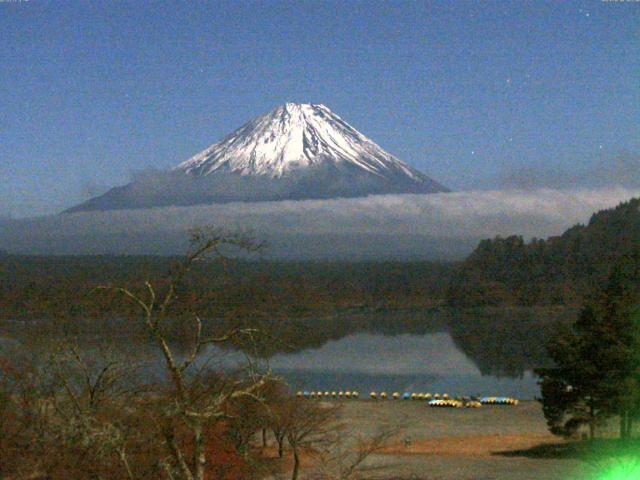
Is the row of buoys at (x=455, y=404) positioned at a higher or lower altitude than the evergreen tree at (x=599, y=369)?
lower

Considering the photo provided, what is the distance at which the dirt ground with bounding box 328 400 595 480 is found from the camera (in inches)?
706

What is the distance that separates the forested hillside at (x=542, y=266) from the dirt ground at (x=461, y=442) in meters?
73.2

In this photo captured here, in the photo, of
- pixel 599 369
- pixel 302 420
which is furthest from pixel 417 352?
pixel 302 420

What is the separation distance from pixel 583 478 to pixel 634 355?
3.30m

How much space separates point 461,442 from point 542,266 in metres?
93.5

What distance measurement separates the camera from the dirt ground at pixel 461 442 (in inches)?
706

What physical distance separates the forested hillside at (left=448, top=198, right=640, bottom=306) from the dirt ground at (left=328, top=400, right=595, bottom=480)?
73.2 meters

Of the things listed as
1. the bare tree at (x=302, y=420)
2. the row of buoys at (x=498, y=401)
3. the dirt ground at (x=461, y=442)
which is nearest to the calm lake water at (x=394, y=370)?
the row of buoys at (x=498, y=401)

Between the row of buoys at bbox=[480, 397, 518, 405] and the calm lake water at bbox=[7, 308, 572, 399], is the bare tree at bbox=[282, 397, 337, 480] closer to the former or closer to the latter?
the calm lake water at bbox=[7, 308, 572, 399]

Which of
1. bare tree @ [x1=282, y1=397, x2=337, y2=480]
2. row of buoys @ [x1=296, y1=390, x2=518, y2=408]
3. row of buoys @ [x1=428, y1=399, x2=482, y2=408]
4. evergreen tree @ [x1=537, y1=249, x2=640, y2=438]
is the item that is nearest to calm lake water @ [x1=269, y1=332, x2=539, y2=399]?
row of buoys @ [x1=296, y1=390, x2=518, y2=408]

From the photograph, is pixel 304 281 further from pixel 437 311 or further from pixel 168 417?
pixel 168 417

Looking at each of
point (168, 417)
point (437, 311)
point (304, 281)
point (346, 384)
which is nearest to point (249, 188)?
point (304, 281)

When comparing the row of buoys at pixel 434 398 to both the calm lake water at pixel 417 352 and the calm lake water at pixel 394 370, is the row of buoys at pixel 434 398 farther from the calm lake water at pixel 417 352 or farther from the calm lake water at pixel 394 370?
the calm lake water at pixel 417 352

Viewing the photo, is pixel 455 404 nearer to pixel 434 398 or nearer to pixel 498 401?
pixel 498 401
